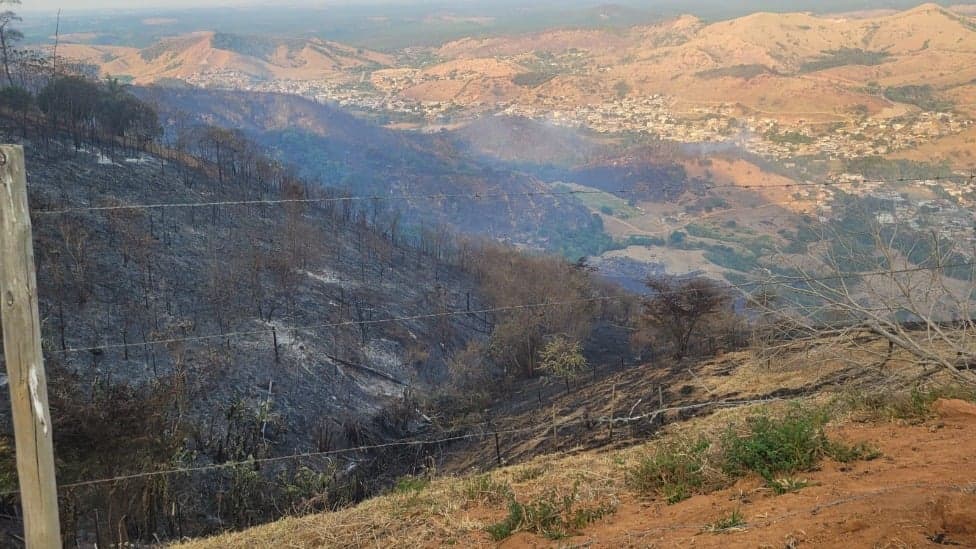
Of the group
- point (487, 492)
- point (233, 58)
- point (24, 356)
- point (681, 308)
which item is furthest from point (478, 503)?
point (233, 58)

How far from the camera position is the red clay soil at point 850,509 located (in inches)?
146

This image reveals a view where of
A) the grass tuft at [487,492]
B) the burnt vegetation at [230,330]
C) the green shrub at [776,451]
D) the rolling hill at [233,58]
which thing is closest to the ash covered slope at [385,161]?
the burnt vegetation at [230,330]

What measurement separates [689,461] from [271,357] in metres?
18.2

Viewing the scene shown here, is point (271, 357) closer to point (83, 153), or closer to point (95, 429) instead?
point (95, 429)

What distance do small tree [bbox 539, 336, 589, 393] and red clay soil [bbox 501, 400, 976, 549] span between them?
17.1m

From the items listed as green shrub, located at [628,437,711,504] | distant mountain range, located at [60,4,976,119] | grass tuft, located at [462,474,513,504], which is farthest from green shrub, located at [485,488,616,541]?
distant mountain range, located at [60,4,976,119]

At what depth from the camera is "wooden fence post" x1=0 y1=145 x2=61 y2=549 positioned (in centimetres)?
313

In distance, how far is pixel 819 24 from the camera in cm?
14762

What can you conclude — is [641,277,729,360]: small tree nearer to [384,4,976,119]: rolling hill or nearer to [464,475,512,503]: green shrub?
[464,475,512,503]: green shrub

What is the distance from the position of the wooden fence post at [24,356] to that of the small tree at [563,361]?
1956cm

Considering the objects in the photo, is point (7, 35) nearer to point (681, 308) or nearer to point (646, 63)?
point (681, 308)

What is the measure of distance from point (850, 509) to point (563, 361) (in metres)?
20.3

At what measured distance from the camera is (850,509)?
413 cm

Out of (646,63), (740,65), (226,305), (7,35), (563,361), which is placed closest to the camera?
(563,361)
